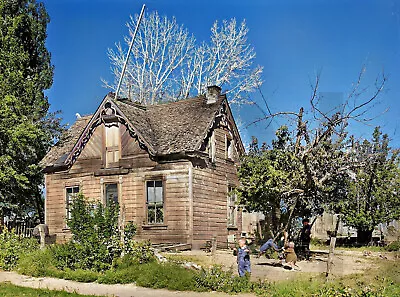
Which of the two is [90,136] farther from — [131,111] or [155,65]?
[155,65]

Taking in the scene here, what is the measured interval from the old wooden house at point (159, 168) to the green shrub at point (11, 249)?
12.3 feet

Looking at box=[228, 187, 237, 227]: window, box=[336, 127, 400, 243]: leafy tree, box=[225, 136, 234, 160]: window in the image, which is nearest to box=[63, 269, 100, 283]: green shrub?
box=[228, 187, 237, 227]: window

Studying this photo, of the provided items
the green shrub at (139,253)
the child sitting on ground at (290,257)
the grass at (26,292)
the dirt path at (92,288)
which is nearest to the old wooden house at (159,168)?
the green shrub at (139,253)

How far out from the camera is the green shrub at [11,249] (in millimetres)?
19594

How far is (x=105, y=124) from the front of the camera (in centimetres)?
2623

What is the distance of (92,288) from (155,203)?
943cm

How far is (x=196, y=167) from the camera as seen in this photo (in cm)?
2408

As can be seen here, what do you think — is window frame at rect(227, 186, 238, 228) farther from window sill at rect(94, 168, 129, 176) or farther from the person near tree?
window sill at rect(94, 168, 129, 176)

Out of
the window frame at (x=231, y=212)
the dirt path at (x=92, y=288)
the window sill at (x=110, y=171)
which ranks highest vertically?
the window sill at (x=110, y=171)

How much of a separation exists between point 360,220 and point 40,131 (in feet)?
61.4

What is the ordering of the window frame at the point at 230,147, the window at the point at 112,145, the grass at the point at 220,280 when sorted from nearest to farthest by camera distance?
1. the grass at the point at 220,280
2. the window at the point at 112,145
3. the window frame at the point at 230,147

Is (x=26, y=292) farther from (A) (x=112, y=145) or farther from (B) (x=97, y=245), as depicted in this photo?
(A) (x=112, y=145)

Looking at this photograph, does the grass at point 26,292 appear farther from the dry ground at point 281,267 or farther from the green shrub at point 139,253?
the dry ground at point 281,267

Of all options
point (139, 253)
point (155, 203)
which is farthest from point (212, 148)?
point (139, 253)
